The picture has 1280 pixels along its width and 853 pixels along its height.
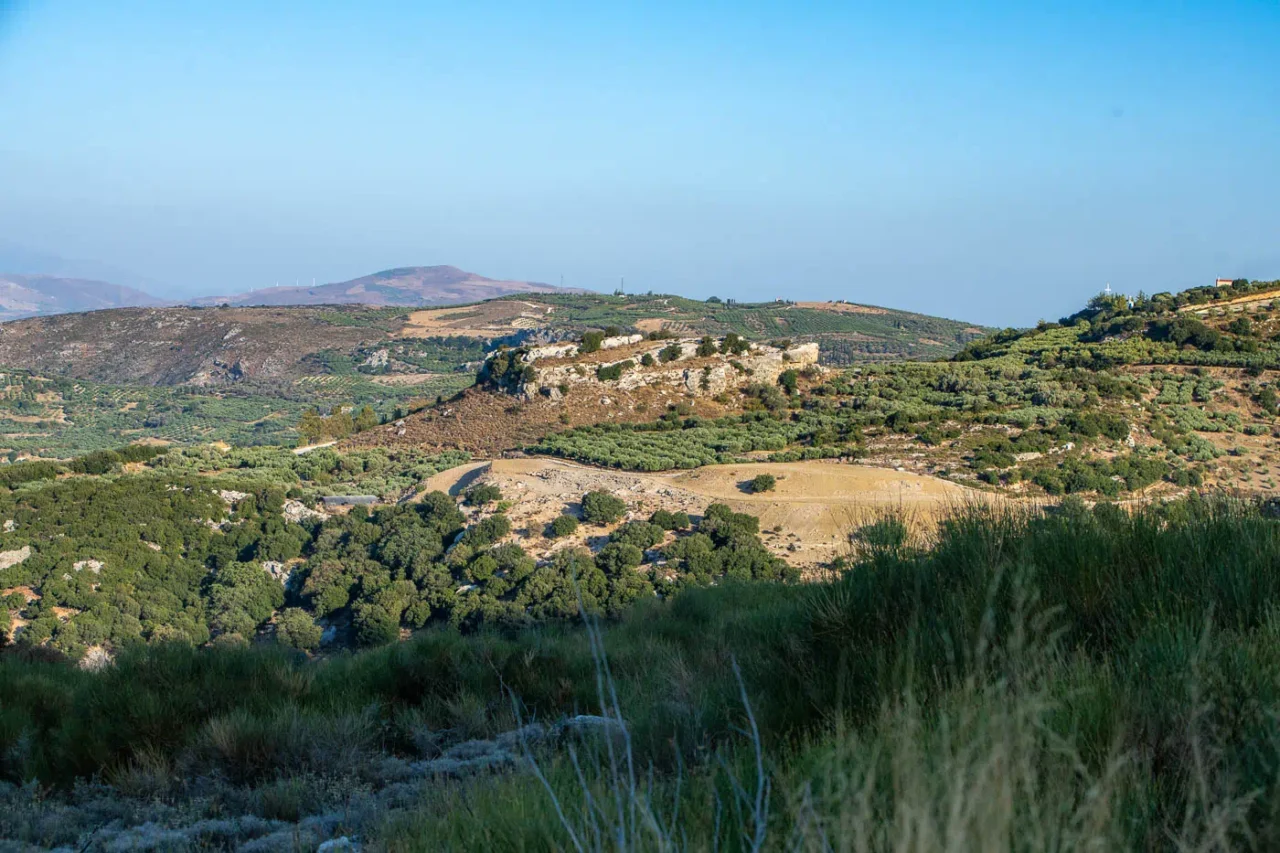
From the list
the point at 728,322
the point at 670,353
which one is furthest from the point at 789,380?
the point at 728,322

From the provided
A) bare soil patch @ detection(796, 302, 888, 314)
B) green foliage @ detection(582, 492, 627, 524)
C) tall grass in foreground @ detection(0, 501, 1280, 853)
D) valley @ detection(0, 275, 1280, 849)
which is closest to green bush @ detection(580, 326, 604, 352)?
valley @ detection(0, 275, 1280, 849)

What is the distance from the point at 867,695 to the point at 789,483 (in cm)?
1997

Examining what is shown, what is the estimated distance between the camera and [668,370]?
131 feet

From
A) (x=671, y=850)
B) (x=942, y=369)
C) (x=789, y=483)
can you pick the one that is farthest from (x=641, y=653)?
(x=942, y=369)

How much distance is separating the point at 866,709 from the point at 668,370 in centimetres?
3629

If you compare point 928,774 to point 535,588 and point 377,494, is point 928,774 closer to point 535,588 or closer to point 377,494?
point 535,588

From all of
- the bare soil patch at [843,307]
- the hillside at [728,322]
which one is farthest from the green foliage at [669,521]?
the bare soil patch at [843,307]

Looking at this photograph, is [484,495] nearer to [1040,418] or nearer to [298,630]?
[298,630]

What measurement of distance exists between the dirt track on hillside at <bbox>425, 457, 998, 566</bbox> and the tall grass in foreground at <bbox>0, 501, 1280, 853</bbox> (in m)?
12.7

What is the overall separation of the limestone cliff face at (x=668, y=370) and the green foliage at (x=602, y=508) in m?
16.0

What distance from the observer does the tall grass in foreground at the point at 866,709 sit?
2051 mm

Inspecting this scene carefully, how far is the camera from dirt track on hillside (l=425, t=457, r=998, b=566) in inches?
797

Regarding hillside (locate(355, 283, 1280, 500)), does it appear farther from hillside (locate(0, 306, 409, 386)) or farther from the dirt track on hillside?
hillside (locate(0, 306, 409, 386))

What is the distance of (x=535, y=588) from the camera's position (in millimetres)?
17812
